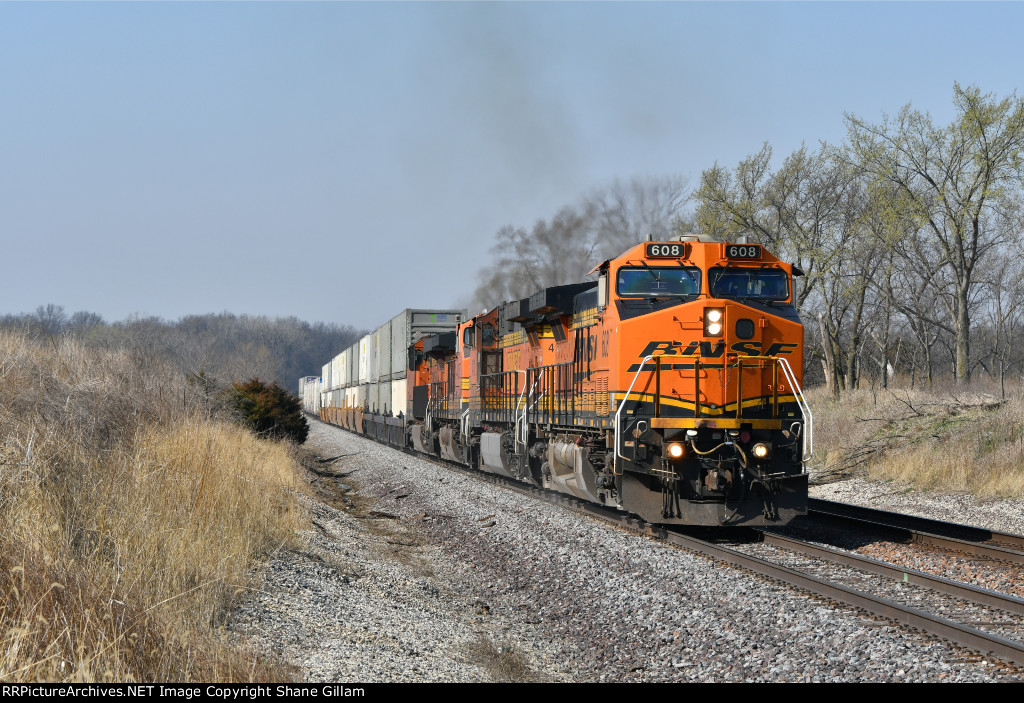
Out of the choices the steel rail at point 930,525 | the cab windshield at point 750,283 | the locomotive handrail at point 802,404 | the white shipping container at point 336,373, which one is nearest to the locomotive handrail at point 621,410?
the cab windshield at point 750,283

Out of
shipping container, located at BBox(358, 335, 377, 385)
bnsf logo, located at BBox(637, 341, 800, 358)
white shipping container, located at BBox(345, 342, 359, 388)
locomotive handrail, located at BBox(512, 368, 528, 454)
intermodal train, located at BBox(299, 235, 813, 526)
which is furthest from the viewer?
white shipping container, located at BBox(345, 342, 359, 388)

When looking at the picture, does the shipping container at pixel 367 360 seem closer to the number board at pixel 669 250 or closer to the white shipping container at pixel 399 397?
the white shipping container at pixel 399 397

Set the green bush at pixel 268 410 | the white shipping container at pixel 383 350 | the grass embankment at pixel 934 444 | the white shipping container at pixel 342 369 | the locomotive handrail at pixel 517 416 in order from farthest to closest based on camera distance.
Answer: the white shipping container at pixel 342 369 < the white shipping container at pixel 383 350 < the green bush at pixel 268 410 < the locomotive handrail at pixel 517 416 < the grass embankment at pixel 934 444

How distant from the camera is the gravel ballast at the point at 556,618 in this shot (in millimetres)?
6059

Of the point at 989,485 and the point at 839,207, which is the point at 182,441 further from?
the point at 839,207

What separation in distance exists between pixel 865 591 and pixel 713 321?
3839 millimetres

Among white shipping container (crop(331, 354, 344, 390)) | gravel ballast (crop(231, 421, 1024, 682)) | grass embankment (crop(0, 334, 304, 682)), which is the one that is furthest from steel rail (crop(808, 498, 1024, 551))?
white shipping container (crop(331, 354, 344, 390))

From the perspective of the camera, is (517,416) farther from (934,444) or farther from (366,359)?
(366,359)

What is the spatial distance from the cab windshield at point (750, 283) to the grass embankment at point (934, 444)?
6.10m

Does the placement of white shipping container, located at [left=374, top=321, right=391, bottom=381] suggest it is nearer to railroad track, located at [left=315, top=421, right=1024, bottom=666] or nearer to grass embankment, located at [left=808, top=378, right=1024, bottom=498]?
grass embankment, located at [left=808, top=378, right=1024, bottom=498]

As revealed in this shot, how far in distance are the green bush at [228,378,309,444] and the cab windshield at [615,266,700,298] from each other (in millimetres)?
14719

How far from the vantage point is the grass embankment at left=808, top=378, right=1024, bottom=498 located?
15.1 meters
